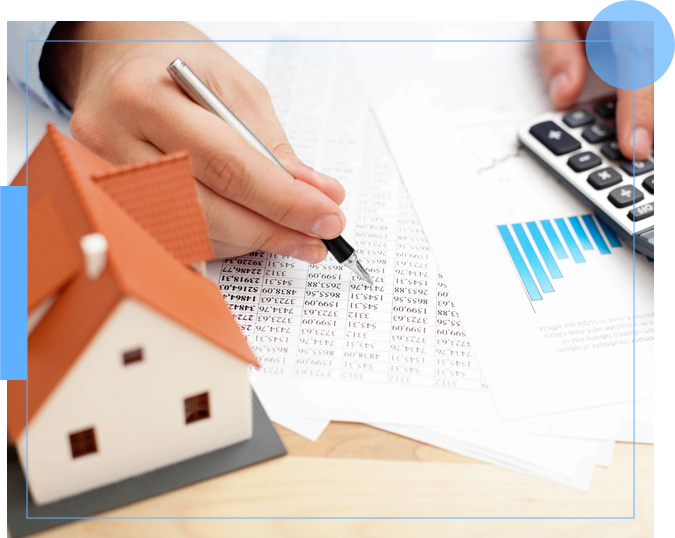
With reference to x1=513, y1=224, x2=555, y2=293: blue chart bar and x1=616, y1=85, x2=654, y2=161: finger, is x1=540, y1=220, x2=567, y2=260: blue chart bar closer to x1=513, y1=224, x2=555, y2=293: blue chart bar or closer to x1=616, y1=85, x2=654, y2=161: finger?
x1=513, y1=224, x2=555, y2=293: blue chart bar

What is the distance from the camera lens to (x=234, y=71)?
2.31 ft

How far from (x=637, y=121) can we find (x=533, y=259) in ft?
0.84

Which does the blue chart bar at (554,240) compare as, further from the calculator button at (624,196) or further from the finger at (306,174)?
the finger at (306,174)

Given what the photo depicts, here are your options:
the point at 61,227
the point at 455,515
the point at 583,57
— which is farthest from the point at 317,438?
the point at 583,57

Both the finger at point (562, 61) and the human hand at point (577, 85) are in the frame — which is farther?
the finger at point (562, 61)

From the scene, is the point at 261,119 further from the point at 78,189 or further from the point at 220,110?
the point at 78,189

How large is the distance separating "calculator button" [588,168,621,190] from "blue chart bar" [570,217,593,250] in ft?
0.15

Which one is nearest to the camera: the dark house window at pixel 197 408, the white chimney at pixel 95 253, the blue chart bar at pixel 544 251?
the white chimney at pixel 95 253

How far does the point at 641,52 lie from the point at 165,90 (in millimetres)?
679

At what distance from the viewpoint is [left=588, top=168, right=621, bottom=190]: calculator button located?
2.39 ft

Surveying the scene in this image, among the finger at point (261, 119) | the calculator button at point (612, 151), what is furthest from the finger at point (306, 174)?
the calculator button at point (612, 151)

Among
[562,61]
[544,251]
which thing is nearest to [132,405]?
[544,251]

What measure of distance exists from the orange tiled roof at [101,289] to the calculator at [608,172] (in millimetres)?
477

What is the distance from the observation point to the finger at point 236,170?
0.57m
